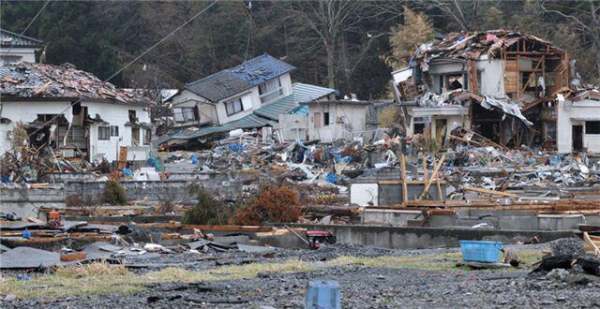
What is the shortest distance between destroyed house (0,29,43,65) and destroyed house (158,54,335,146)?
7.60 m

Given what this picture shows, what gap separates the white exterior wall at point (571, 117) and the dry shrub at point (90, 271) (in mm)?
32526

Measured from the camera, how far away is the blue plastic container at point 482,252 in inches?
702

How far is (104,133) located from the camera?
44.5 metres

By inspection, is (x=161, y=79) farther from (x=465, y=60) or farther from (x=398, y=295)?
(x=398, y=295)

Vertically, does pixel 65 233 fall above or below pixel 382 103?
below

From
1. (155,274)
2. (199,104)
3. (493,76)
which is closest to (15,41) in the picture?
(199,104)

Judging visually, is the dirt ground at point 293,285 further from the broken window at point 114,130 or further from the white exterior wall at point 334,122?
the white exterior wall at point 334,122

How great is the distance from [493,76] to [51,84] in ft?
61.6

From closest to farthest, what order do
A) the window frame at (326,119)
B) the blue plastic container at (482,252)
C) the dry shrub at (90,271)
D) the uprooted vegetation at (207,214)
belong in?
the dry shrub at (90,271) → the blue plastic container at (482,252) → the uprooted vegetation at (207,214) → the window frame at (326,119)

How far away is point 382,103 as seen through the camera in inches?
2256

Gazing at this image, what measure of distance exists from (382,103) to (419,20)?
18.2ft

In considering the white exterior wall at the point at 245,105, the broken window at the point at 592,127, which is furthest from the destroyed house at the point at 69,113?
the broken window at the point at 592,127

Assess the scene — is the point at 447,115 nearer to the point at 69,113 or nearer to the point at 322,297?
the point at 69,113

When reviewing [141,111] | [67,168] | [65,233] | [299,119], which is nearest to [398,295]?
[65,233]
